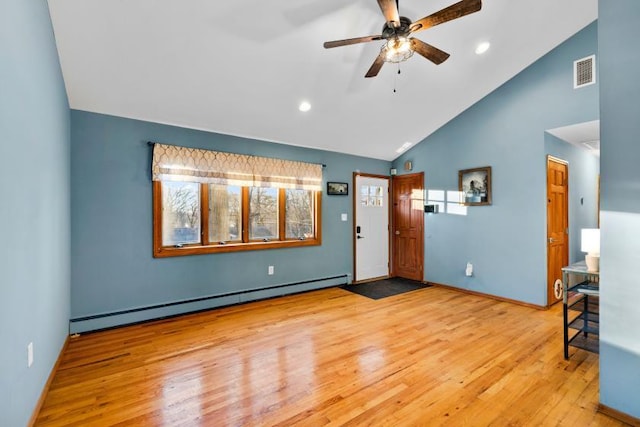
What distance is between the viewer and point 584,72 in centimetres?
371

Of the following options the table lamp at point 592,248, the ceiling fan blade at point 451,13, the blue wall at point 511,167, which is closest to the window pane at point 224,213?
the ceiling fan blade at point 451,13

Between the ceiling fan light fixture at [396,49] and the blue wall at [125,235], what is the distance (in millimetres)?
2521

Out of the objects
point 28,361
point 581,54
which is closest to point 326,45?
point 28,361

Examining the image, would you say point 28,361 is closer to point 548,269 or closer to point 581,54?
point 548,269

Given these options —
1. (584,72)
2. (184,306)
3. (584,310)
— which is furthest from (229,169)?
(584,72)

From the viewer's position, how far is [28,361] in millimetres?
1804

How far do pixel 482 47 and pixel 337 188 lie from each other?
9.59ft

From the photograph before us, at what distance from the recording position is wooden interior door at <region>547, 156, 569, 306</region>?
411 centimetres

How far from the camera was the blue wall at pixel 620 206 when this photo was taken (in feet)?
6.27

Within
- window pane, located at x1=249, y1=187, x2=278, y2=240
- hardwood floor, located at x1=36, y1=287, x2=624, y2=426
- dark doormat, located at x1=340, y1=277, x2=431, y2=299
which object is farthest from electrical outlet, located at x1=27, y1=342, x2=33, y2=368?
dark doormat, located at x1=340, y1=277, x2=431, y2=299

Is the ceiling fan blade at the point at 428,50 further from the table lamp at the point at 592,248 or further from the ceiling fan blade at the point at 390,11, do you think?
the table lamp at the point at 592,248

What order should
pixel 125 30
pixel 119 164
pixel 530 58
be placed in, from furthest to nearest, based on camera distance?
pixel 530 58, pixel 119 164, pixel 125 30

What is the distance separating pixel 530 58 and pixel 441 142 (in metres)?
1.68

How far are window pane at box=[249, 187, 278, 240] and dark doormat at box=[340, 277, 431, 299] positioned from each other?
1.72 meters
